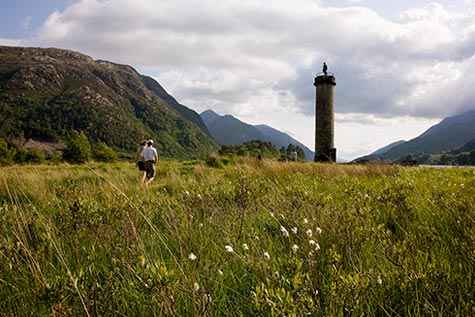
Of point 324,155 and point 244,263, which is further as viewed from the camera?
point 324,155

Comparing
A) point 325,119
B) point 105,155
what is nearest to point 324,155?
point 325,119

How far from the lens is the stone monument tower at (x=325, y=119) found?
32.0 m

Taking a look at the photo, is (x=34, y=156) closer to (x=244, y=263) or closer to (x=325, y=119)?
(x=325, y=119)

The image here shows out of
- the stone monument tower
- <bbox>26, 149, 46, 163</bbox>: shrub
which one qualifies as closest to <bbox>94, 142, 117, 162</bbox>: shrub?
<bbox>26, 149, 46, 163</bbox>: shrub

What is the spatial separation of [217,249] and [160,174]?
15236 millimetres

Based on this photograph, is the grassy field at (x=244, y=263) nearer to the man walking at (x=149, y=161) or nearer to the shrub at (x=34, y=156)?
the man walking at (x=149, y=161)

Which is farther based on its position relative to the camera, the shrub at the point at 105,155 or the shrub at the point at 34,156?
the shrub at the point at 34,156

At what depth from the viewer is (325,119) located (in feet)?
105

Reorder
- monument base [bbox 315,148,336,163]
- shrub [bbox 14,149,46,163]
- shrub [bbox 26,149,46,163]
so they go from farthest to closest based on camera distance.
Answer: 1. shrub [bbox 14,149,46,163]
2. shrub [bbox 26,149,46,163]
3. monument base [bbox 315,148,336,163]

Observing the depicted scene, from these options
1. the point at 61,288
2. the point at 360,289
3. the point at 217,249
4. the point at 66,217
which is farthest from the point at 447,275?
the point at 66,217

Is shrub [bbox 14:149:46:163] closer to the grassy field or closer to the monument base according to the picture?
the monument base

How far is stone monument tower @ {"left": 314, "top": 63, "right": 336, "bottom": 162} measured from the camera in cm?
3203

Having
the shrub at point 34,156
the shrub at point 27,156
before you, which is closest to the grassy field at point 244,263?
the shrub at point 34,156

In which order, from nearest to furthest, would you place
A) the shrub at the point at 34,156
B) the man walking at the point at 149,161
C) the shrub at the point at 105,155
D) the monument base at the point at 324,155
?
the man walking at the point at 149,161 → the monument base at the point at 324,155 → the shrub at the point at 105,155 → the shrub at the point at 34,156
